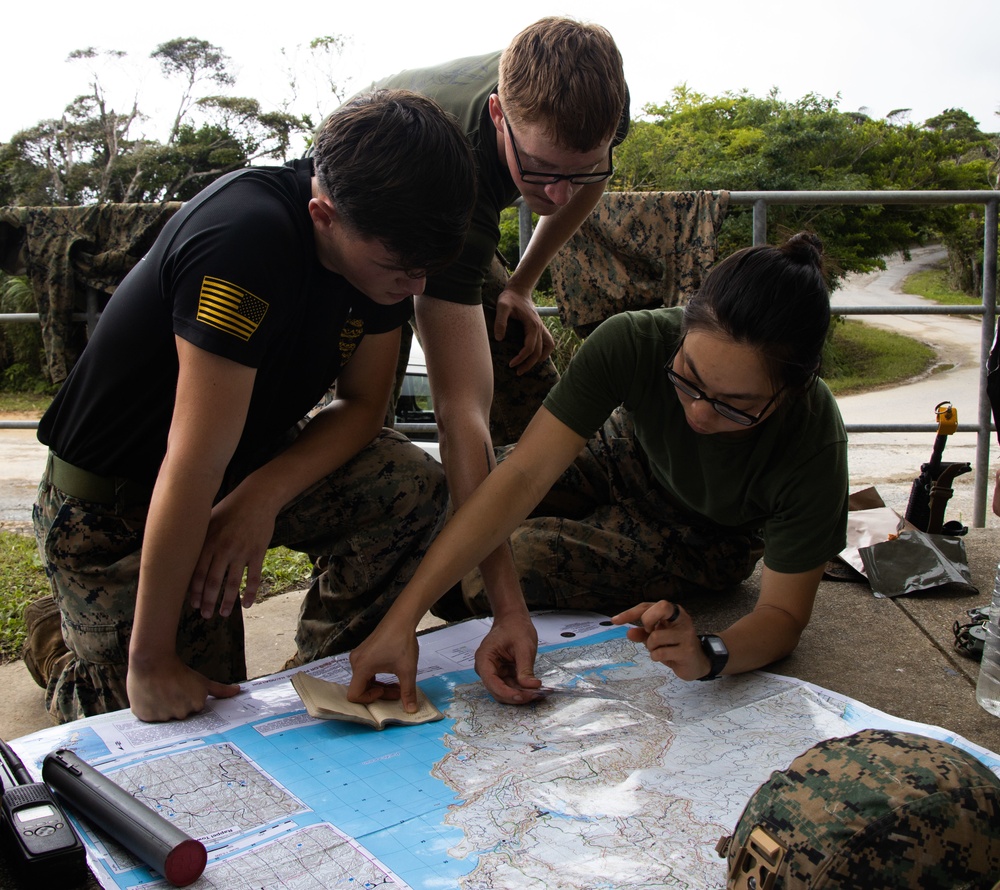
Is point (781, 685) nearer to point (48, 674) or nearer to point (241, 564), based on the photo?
point (241, 564)

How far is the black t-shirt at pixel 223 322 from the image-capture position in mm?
1452

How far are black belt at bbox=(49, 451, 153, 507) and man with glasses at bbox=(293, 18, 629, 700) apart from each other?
0.53m

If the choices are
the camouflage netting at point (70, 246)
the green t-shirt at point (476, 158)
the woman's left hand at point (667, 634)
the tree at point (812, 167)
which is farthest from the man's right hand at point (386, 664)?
the tree at point (812, 167)

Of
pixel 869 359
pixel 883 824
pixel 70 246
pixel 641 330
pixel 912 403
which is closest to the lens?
pixel 883 824

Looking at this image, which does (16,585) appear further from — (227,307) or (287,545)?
(227,307)

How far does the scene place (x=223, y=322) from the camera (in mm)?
1427

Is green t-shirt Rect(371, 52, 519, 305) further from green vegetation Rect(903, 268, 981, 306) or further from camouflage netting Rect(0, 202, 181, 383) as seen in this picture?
green vegetation Rect(903, 268, 981, 306)

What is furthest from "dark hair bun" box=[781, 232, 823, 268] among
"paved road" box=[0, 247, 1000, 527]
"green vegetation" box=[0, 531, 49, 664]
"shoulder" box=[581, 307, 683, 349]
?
"green vegetation" box=[0, 531, 49, 664]

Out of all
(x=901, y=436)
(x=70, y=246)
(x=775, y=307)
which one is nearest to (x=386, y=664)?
(x=775, y=307)

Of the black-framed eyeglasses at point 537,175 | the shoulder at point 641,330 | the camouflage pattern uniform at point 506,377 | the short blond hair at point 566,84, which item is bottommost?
the camouflage pattern uniform at point 506,377

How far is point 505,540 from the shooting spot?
1.79 m

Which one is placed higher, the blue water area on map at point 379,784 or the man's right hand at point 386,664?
the man's right hand at point 386,664

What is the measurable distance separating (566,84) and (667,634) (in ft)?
3.12

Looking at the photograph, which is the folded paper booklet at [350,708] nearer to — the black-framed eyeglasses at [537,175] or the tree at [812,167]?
the black-framed eyeglasses at [537,175]
